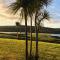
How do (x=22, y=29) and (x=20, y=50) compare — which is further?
(x=22, y=29)

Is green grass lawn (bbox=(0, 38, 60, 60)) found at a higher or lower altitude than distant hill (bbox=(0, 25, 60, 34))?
lower

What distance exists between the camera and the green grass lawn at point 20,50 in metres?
15.1

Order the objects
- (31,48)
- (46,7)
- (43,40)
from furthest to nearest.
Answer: (43,40) < (31,48) < (46,7)

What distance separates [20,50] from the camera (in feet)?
51.2

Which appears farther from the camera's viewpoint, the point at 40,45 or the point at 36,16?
the point at 40,45

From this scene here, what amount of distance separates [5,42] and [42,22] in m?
3.27

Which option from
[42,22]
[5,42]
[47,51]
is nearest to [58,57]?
[47,51]

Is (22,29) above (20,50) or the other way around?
above

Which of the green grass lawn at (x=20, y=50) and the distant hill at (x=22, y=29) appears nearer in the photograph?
the green grass lawn at (x=20, y=50)

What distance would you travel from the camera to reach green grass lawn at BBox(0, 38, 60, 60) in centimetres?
1514

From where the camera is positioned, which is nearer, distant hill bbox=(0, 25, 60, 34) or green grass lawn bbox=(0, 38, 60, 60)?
green grass lawn bbox=(0, 38, 60, 60)

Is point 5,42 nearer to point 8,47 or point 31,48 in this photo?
point 8,47

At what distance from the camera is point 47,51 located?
15.8 meters

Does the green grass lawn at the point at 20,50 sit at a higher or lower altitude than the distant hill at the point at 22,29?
lower
